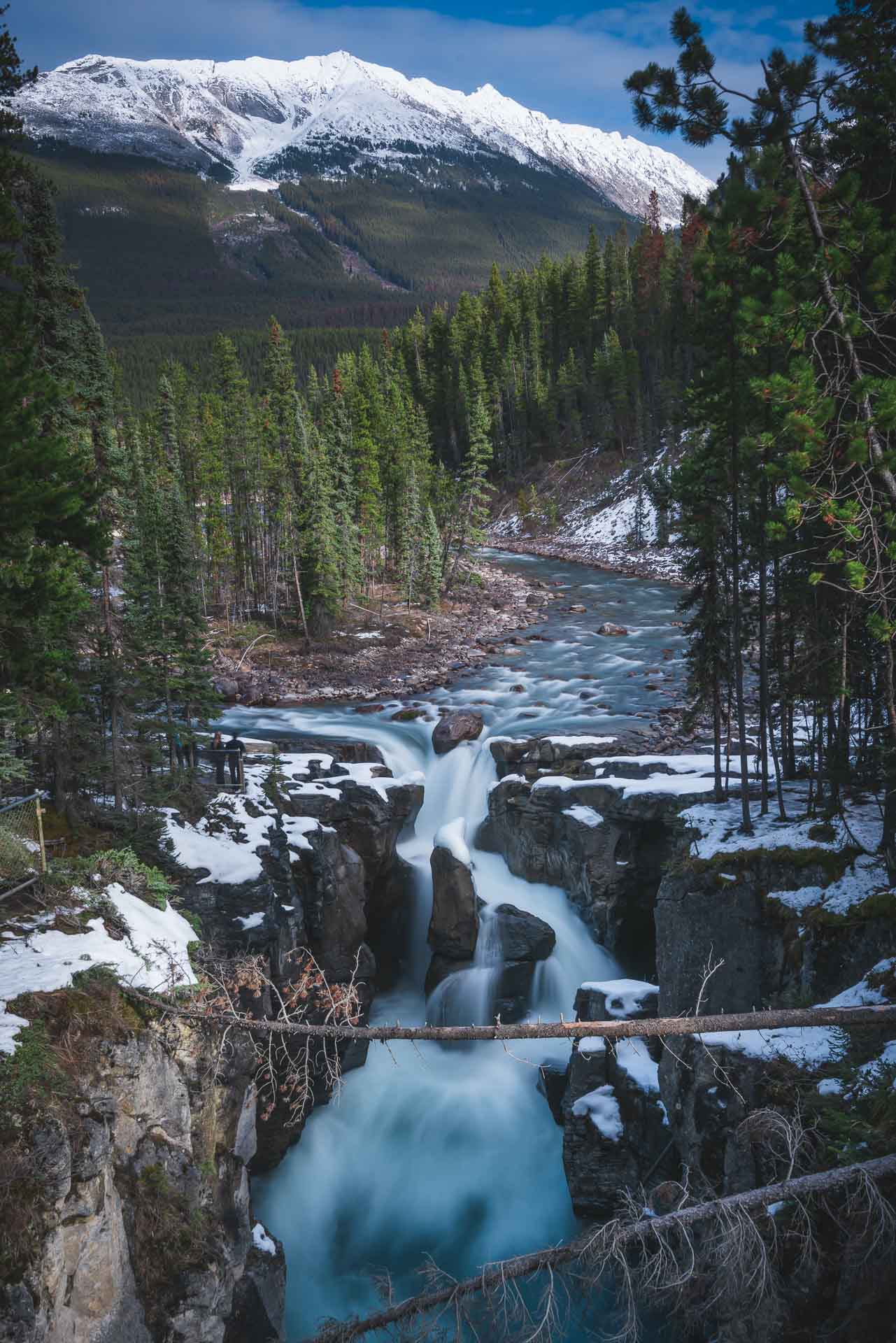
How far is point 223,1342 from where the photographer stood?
976 cm

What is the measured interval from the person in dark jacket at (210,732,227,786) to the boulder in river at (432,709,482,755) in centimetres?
816

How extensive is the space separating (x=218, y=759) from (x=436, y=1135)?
10.5 meters

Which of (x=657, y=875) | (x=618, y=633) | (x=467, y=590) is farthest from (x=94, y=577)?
(x=467, y=590)

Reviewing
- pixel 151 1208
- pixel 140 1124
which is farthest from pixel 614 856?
pixel 151 1208

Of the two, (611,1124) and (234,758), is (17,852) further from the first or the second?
(611,1124)

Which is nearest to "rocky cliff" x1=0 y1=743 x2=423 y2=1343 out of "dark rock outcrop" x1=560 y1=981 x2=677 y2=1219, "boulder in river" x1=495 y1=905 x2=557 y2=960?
"dark rock outcrop" x1=560 y1=981 x2=677 y2=1219

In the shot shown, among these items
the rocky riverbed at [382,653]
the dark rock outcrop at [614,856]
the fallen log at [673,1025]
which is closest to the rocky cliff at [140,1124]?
the fallen log at [673,1025]

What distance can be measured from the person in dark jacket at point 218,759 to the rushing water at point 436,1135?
5.69 m

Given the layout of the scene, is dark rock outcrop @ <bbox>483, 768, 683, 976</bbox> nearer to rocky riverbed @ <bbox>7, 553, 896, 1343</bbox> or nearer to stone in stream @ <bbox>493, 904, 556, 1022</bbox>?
rocky riverbed @ <bbox>7, 553, 896, 1343</bbox>

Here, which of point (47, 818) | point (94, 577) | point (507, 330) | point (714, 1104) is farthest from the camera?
point (507, 330)

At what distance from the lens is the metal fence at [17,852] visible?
10.6 meters

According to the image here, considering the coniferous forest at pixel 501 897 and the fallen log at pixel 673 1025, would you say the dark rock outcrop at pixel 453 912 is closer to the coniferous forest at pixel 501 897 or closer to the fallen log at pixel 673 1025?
the coniferous forest at pixel 501 897

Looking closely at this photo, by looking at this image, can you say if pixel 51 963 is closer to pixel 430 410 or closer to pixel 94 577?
pixel 94 577

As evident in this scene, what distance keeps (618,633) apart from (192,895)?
28500 millimetres
